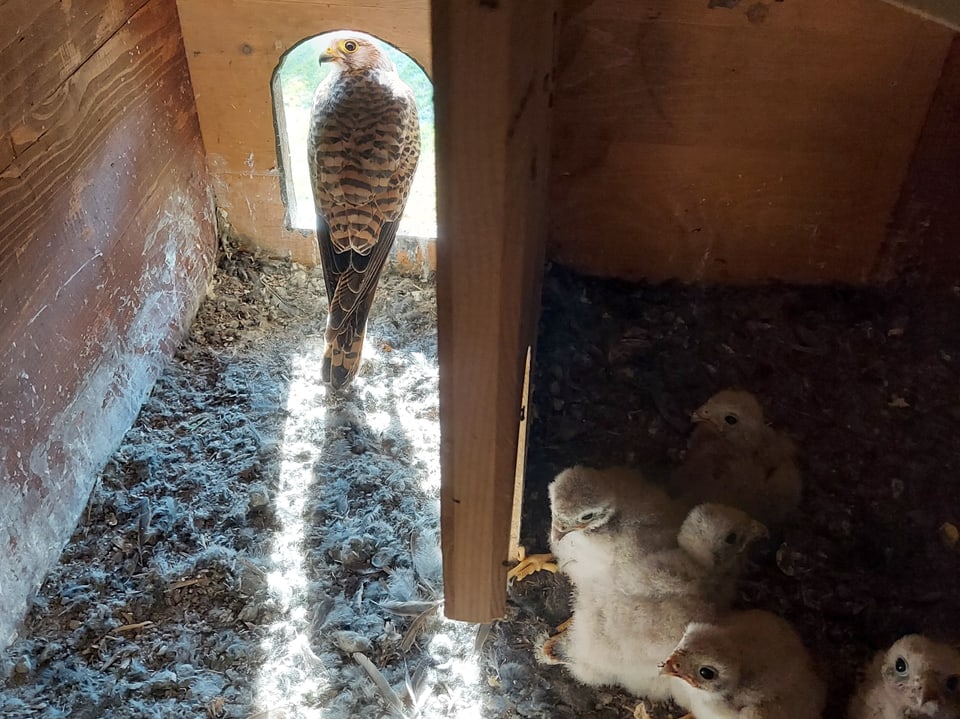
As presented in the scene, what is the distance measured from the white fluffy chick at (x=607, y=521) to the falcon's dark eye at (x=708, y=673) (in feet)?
0.67

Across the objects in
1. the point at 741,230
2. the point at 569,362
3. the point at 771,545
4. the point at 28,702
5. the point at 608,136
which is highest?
the point at 608,136

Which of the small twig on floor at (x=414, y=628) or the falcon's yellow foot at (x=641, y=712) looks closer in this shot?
the falcon's yellow foot at (x=641, y=712)

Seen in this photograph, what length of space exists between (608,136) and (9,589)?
1.37 metres

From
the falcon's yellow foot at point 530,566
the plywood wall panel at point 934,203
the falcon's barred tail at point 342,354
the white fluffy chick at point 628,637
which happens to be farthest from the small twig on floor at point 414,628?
the plywood wall panel at point 934,203

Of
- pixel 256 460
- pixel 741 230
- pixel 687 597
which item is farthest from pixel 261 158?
pixel 687 597

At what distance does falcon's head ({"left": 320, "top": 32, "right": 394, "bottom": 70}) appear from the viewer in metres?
2.07

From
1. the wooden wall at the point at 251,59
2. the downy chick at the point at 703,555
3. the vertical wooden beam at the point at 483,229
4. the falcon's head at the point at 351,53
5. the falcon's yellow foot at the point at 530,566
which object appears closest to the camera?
the vertical wooden beam at the point at 483,229

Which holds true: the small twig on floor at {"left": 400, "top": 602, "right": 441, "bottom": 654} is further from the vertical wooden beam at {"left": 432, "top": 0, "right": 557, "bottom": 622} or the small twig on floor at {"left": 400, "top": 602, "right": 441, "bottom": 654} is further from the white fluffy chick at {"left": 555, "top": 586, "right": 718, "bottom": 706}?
the vertical wooden beam at {"left": 432, "top": 0, "right": 557, "bottom": 622}

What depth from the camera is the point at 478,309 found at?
0.74 metres

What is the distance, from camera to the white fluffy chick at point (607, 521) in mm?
1231

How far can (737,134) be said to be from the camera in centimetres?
144

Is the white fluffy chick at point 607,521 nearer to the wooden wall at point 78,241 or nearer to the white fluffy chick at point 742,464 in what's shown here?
the white fluffy chick at point 742,464

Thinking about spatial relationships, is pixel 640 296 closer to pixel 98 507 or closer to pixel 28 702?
pixel 98 507

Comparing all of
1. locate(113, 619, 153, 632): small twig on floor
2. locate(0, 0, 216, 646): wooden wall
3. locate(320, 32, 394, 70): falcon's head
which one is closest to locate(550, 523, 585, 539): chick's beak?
locate(113, 619, 153, 632): small twig on floor
